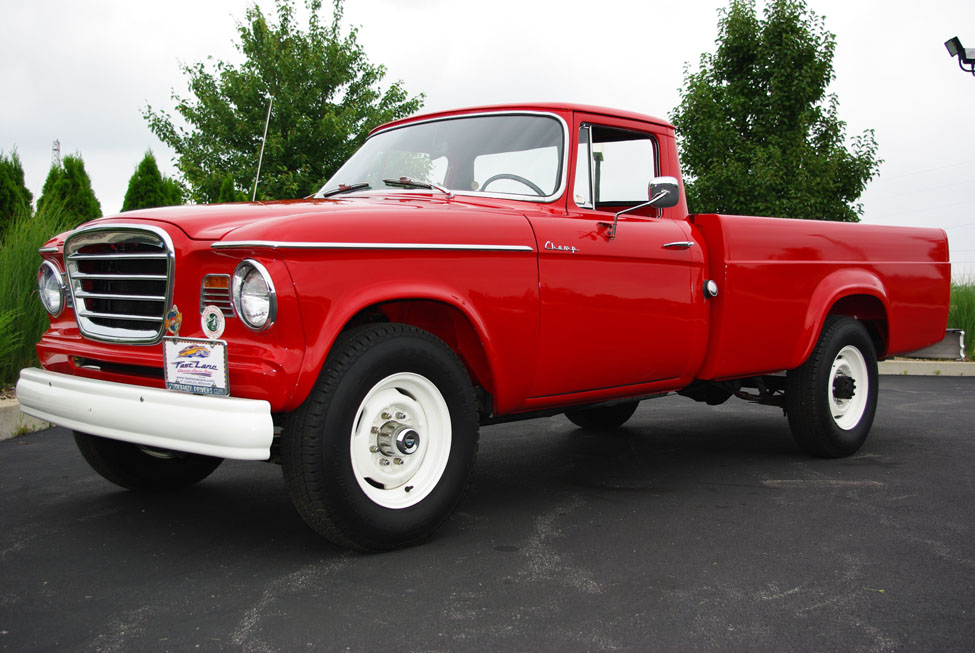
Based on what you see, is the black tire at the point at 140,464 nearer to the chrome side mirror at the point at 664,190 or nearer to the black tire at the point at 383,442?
the black tire at the point at 383,442

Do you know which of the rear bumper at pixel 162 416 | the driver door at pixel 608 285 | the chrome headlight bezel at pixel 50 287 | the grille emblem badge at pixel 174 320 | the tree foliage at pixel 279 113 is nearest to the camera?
the rear bumper at pixel 162 416

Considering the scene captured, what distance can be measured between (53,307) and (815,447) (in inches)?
166

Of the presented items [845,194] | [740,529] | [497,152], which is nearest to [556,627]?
[740,529]

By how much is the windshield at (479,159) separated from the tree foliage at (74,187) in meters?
8.72

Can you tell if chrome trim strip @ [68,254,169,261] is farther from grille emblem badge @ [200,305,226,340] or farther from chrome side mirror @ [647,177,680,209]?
chrome side mirror @ [647,177,680,209]

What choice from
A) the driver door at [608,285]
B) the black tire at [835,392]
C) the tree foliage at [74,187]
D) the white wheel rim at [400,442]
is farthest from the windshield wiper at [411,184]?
the tree foliage at [74,187]

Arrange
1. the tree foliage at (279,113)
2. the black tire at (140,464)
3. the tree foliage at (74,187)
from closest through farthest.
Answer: the black tire at (140,464)
the tree foliage at (74,187)
the tree foliage at (279,113)

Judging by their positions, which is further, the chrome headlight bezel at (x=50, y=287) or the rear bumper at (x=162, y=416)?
the chrome headlight bezel at (x=50, y=287)

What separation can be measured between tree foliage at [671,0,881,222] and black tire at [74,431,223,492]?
11999 millimetres

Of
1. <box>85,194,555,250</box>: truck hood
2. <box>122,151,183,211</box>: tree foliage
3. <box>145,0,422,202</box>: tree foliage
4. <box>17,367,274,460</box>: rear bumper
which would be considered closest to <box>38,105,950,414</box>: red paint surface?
<box>85,194,555,250</box>: truck hood

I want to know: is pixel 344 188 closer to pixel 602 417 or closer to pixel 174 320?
pixel 174 320

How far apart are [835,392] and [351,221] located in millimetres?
3479

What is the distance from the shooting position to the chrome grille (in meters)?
3.09

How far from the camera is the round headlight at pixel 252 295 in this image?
2.82 m
